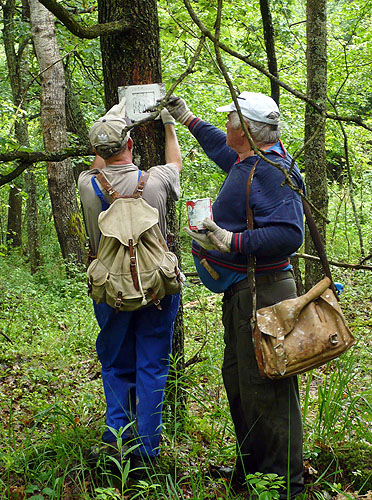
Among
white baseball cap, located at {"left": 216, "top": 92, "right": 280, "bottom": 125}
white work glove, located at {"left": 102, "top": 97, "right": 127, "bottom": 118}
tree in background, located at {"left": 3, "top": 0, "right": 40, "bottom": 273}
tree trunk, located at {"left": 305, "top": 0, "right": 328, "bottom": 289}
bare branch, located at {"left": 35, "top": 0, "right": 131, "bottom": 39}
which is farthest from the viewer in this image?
tree in background, located at {"left": 3, "top": 0, "right": 40, "bottom": 273}

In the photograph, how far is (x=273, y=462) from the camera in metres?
2.98

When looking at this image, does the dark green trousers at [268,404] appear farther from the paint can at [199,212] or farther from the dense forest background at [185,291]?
the paint can at [199,212]

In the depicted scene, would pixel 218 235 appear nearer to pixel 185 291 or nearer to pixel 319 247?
pixel 319 247

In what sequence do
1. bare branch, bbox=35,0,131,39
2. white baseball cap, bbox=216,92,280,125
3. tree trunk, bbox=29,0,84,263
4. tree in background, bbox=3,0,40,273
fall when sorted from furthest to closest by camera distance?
tree in background, bbox=3,0,40,273
tree trunk, bbox=29,0,84,263
white baseball cap, bbox=216,92,280,125
bare branch, bbox=35,0,131,39

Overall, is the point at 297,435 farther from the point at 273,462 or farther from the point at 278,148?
the point at 278,148

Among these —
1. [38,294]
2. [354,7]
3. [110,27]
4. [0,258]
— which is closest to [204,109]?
[354,7]

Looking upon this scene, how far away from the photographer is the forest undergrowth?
3012mm

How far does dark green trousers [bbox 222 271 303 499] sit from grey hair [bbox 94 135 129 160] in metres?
1.13

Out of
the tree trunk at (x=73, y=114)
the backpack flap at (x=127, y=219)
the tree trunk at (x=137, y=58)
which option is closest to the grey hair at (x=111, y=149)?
the backpack flap at (x=127, y=219)

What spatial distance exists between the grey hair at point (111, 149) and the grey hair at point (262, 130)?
0.67m

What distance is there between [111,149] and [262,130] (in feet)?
2.97

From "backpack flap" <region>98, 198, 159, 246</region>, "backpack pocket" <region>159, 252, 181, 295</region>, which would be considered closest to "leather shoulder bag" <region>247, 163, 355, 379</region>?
"backpack pocket" <region>159, 252, 181, 295</region>

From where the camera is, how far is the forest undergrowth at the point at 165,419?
9.88 feet

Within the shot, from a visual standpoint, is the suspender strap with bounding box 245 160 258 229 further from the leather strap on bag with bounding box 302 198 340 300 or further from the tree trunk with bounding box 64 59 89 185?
the tree trunk with bounding box 64 59 89 185
